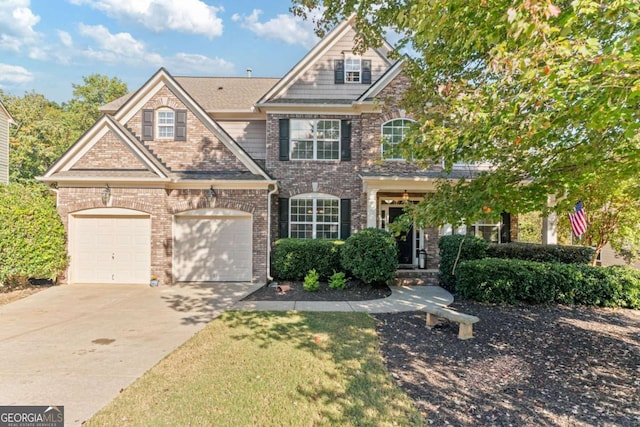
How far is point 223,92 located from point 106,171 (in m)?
6.73

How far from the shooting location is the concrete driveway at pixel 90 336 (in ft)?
13.1

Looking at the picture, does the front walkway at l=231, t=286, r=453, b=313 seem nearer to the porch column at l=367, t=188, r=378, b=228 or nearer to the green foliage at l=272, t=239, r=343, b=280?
the green foliage at l=272, t=239, r=343, b=280

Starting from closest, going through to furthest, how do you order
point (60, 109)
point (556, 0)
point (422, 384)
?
1. point (556, 0)
2. point (422, 384)
3. point (60, 109)

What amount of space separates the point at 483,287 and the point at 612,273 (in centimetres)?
338

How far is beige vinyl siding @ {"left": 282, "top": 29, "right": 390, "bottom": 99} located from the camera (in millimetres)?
12523

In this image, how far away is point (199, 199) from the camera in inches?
424

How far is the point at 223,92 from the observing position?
14750mm

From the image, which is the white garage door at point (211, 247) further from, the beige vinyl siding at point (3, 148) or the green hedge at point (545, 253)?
the beige vinyl siding at point (3, 148)

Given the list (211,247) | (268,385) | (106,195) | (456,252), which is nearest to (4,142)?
(106,195)

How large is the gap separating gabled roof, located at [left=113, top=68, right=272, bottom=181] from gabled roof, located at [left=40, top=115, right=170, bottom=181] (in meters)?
1.01

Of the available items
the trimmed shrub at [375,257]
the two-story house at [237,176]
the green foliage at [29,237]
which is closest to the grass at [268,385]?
the trimmed shrub at [375,257]

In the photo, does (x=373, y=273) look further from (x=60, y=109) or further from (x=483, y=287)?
(x=60, y=109)

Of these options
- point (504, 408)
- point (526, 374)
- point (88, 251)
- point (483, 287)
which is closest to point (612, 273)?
point (483, 287)

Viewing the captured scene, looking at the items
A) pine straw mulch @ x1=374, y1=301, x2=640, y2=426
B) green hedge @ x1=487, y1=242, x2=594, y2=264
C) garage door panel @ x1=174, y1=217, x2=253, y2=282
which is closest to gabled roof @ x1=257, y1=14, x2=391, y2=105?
garage door panel @ x1=174, y1=217, x2=253, y2=282
